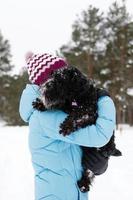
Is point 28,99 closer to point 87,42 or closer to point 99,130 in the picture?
point 99,130

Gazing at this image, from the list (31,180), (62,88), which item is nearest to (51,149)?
(62,88)

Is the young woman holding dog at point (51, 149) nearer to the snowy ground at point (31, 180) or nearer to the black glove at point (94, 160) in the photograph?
the black glove at point (94, 160)

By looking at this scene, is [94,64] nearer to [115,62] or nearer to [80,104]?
[115,62]

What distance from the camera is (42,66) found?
3205 millimetres

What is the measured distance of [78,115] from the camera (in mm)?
3039

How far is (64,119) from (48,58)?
1.31 ft

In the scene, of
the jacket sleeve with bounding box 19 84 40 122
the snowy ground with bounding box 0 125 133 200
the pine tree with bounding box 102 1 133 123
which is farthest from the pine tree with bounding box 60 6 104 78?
the jacket sleeve with bounding box 19 84 40 122

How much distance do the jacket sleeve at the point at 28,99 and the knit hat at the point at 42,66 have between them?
1.9 inches

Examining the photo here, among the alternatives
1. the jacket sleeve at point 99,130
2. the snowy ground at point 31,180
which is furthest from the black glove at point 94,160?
the snowy ground at point 31,180

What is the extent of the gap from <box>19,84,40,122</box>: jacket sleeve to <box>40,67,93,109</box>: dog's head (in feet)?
0.63

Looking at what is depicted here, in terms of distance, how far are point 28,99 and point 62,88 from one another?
14.2 inches

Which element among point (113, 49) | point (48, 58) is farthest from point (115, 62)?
point (48, 58)

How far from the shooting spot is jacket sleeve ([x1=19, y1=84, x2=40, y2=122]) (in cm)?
329

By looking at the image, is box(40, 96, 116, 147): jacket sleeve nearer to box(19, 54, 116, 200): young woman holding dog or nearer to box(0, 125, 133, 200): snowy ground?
box(19, 54, 116, 200): young woman holding dog
